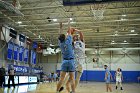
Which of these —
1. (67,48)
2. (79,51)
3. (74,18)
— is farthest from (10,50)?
(67,48)

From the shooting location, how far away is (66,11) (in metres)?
24.0

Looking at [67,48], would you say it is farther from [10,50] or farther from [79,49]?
[10,50]

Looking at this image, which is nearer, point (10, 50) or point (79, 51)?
point (79, 51)

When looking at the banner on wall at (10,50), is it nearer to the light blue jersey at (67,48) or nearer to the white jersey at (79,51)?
the white jersey at (79,51)

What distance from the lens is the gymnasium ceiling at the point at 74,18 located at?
2272 centimetres

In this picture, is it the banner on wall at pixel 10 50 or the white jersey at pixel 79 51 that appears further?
the banner on wall at pixel 10 50

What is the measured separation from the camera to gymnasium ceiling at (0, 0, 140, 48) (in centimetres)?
2272

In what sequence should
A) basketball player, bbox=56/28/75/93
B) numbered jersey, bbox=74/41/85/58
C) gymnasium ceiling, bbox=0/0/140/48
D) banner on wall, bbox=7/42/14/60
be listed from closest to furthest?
basketball player, bbox=56/28/75/93
numbered jersey, bbox=74/41/85/58
gymnasium ceiling, bbox=0/0/140/48
banner on wall, bbox=7/42/14/60

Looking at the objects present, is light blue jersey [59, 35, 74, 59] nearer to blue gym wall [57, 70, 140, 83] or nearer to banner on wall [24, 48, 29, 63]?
banner on wall [24, 48, 29, 63]

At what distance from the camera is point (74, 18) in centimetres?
2691

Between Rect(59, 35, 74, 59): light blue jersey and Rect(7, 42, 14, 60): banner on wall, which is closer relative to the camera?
Rect(59, 35, 74, 59): light blue jersey

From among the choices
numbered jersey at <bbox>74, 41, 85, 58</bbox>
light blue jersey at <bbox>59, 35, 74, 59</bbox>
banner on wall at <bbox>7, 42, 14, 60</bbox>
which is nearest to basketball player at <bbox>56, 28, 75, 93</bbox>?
light blue jersey at <bbox>59, 35, 74, 59</bbox>

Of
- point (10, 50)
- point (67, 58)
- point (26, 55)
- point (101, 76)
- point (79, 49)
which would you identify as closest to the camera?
point (67, 58)

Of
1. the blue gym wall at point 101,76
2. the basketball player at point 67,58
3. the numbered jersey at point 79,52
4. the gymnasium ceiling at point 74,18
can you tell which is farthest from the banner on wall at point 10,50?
the basketball player at point 67,58
